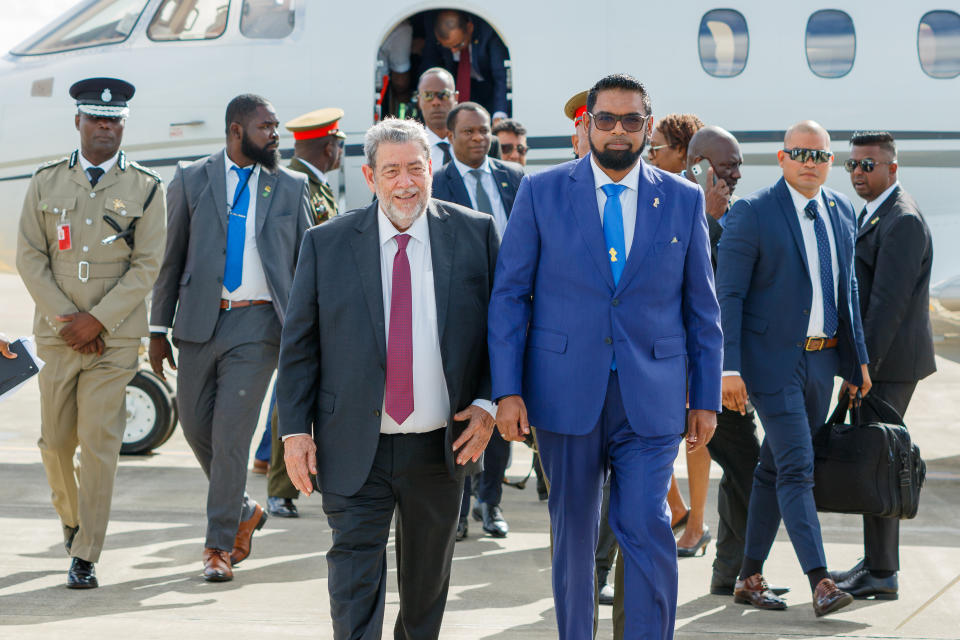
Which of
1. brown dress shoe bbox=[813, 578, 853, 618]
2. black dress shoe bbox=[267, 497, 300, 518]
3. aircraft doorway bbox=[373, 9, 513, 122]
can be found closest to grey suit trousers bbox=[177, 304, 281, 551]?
black dress shoe bbox=[267, 497, 300, 518]

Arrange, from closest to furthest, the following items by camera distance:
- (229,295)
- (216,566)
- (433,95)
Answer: (216,566) → (229,295) → (433,95)

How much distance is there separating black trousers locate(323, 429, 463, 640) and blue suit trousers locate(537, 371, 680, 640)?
33cm

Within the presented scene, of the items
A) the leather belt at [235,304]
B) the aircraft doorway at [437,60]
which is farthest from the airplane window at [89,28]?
the leather belt at [235,304]

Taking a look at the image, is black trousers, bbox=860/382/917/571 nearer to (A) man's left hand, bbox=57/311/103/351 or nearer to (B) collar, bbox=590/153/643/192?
(B) collar, bbox=590/153/643/192

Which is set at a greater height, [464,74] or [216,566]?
[464,74]

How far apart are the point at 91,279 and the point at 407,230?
2.00 m

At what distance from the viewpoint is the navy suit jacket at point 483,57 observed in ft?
29.4

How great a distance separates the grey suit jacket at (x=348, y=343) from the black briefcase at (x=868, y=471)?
5.78ft

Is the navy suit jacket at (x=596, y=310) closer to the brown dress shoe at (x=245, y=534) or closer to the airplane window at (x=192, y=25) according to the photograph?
the brown dress shoe at (x=245, y=534)

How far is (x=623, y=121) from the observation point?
3.49 meters

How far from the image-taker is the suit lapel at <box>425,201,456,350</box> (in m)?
3.36

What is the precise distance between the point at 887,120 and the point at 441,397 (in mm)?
6442

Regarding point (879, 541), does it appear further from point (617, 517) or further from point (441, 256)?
point (441, 256)

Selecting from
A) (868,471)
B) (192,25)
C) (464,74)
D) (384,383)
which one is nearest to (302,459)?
(384,383)
